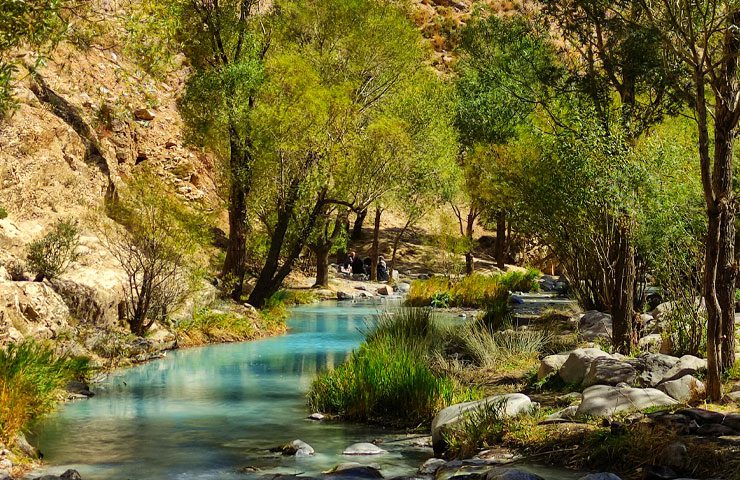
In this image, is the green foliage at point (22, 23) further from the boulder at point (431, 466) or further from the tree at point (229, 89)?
the tree at point (229, 89)

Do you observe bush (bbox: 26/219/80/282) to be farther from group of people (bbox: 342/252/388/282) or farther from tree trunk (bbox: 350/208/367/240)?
tree trunk (bbox: 350/208/367/240)

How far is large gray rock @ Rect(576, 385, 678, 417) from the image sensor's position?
A: 993 centimetres

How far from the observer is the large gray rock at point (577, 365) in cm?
1264

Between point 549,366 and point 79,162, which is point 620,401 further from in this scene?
point 79,162

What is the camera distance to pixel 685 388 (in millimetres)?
10484

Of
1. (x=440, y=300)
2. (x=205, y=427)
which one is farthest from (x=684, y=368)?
(x=440, y=300)

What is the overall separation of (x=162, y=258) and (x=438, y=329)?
22.8 ft

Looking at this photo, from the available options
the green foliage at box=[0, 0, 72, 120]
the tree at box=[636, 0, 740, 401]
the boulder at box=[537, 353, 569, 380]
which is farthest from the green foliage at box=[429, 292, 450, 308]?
the green foliage at box=[0, 0, 72, 120]

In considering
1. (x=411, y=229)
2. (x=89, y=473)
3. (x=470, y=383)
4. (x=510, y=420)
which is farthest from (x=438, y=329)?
(x=411, y=229)

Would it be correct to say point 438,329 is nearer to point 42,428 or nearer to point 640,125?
point 640,125

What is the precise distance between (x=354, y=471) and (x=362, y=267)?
35.3 meters

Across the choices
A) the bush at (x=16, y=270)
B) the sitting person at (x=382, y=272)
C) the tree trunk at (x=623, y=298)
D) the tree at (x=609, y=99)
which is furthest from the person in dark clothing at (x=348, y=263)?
A: the tree trunk at (x=623, y=298)

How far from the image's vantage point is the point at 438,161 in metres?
33.5

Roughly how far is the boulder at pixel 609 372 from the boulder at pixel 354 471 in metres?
4.22
